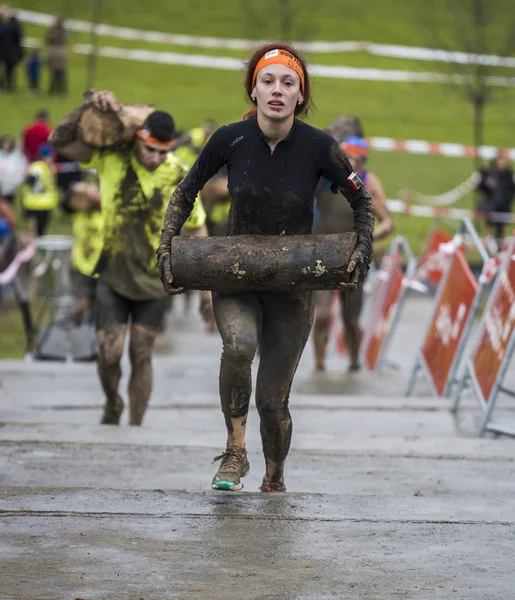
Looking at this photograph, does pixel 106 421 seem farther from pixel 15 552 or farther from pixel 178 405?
pixel 15 552

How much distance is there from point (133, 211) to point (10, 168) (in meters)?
16.2

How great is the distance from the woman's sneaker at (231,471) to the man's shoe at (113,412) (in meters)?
2.89

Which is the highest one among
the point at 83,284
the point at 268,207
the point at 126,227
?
the point at 268,207

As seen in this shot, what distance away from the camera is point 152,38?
45.2 m

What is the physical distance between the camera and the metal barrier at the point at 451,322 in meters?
10.1

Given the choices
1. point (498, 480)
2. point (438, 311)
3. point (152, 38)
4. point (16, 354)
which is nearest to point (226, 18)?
point (152, 38)

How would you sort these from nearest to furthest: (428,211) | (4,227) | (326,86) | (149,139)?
(149,139) → (4,227) → (428,211) → (326,86)

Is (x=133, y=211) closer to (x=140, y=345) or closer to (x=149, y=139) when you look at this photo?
(x=149, y=139)

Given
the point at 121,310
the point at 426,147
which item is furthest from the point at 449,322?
the point at 426,147

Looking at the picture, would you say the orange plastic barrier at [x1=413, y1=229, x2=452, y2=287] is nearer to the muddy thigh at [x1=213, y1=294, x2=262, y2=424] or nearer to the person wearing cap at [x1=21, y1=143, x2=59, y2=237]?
the muddy thigh at [x1=213, y1=294, x2=262, y2=424]

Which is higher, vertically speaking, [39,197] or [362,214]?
[362,214]

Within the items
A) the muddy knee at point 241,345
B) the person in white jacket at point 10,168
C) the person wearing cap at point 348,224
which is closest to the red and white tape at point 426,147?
the person in white jacket at point 10,168

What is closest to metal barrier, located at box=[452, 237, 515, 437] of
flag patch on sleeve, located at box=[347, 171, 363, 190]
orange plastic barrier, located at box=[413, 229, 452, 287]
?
flag patch on sleeve, located at box=[347, 171, 363, 190]

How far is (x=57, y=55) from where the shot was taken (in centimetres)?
3594
